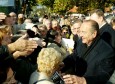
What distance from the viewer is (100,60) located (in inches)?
211

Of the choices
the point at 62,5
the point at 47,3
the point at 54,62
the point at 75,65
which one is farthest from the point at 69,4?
the point at 54,62

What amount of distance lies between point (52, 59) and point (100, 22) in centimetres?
335

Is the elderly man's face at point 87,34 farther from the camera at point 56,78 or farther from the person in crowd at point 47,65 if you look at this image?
the camera at point 56,78

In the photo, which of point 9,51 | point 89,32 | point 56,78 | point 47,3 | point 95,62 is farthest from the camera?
point 47,3

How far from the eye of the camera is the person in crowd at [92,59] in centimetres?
514

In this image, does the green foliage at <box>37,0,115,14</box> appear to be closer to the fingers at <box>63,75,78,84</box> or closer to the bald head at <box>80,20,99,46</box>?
the bald head at <box>80,20,99,46</box>

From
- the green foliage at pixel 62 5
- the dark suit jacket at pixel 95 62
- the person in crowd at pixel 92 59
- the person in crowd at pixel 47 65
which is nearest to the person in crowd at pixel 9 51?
the person in crowd at pixel 47 65

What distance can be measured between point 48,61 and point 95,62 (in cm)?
102

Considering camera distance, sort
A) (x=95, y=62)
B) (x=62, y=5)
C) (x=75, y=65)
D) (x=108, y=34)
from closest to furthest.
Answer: (x=95, y=62) < (x=75, y=65) < (x=108, y=34) < (x=62, y=5)

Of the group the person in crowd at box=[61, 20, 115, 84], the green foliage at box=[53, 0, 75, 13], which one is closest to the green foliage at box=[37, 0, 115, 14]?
the green foliage at box=[53, 0, 75, 13]

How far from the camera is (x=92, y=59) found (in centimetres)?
550

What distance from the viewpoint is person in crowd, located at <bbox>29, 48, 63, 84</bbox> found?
15.2 feet

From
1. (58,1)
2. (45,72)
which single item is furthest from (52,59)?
(58,1)

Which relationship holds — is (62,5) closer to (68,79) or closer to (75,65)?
(75,65)
